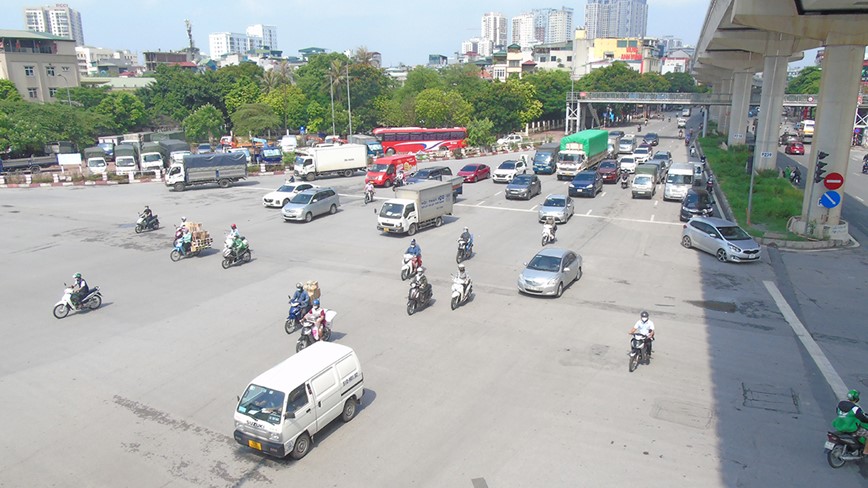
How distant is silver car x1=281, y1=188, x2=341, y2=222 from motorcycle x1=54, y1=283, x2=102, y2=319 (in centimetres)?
1221

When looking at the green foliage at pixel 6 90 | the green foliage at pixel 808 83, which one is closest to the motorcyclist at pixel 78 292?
the green foliage at pixel 6 90

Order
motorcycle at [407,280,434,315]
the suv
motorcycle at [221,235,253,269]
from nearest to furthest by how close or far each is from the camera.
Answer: motorcycle at [407,280,434,315] < motorcycle at [221,235,253,269] < the suv

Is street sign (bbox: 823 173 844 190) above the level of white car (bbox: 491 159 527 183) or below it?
above

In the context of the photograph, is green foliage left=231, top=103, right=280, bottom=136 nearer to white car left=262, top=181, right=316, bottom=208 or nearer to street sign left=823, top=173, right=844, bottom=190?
white car left=262, top=181, right=316, bottom=208

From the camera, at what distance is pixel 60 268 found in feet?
74.3

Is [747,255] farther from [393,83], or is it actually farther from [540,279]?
[393,83]

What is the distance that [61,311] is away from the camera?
17.7m

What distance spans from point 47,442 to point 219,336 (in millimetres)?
5146

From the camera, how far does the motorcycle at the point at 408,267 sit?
20438 millimetres

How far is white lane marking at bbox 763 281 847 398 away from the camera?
42.5 feet

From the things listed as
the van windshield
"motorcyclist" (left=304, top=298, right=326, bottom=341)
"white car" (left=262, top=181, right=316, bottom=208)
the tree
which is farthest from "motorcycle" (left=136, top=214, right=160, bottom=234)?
the tree

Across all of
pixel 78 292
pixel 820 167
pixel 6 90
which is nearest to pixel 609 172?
pixel 820 167

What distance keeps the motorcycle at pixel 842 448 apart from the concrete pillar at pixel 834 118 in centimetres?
1913

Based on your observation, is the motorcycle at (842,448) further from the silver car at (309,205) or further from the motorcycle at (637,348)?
the silver car at (309,205)
